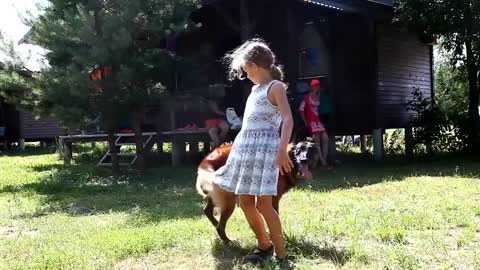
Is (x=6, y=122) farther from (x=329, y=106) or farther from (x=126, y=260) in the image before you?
(x=126, y=260)

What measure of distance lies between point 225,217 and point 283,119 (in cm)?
111

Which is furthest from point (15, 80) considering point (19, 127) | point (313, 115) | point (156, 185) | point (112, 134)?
point (19, 127)

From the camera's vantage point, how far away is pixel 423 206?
5434 millimetres

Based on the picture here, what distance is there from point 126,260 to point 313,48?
29.9 feet

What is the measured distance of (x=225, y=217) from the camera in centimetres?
415

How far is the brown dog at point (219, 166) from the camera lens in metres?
3.97

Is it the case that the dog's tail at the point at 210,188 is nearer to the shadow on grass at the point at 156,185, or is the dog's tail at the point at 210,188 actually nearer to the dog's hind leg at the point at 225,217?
the dog's hind leg at the point at 225,217

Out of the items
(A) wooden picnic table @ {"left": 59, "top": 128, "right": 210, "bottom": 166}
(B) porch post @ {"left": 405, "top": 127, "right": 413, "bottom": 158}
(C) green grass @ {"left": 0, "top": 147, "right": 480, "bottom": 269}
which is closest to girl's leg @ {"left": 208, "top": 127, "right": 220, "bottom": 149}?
(A) wooden picnic table @ {"left": 59, "top": 128, "right": 210, "bottom": 166}

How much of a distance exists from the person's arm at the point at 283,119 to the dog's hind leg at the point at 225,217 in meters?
0.70

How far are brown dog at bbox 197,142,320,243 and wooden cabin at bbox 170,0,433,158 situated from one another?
641 cm

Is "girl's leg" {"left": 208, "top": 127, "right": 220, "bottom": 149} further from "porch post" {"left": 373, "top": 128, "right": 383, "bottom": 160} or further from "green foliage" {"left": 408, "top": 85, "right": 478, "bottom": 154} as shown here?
"green foliage" {"left": 408, "top": 85, "right": 478, "bottom": 154}

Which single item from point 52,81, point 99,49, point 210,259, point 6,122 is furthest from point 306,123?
point 6,122

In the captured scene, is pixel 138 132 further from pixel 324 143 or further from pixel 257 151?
pixel 257 151

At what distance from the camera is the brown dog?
3.97 meters
